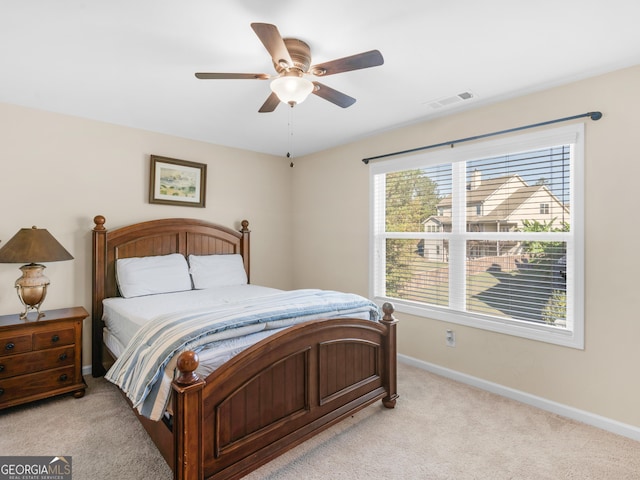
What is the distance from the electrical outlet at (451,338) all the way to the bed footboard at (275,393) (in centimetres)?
86

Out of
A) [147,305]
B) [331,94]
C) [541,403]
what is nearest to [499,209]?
[541,403]

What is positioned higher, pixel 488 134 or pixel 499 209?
pixel 488 134

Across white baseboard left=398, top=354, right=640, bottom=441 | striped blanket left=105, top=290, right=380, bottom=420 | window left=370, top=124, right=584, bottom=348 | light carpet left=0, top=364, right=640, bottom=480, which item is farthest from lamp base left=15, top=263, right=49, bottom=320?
white baseboard left=398, top=354, right=640, bottom=441

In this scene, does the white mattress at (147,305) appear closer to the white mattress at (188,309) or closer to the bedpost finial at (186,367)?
the white mattress at (188,309)

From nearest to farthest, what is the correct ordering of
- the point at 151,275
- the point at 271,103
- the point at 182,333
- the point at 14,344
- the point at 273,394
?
1. the point at 182,333
2. the point at 273,394
3. the point at 271,103
4. the point at 14,344
5. the point at 151,275

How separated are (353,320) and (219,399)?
99cm

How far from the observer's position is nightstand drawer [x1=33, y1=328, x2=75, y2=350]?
2.49m

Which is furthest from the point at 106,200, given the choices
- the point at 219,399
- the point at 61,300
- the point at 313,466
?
the point at 313,466

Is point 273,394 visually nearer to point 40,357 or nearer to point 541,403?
point 40,357

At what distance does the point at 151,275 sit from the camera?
3195mm

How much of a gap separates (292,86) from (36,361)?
8.70 feet

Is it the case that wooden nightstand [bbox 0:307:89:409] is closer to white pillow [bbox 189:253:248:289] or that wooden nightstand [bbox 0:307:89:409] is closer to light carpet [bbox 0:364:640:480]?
light carpet [bbox 0:364:640:480]

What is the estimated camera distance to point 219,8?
1.64 meters

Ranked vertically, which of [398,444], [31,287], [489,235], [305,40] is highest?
[305,40]
